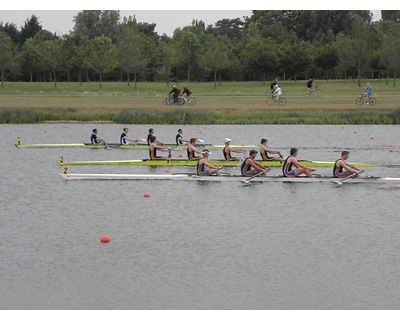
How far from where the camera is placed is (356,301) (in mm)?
18031

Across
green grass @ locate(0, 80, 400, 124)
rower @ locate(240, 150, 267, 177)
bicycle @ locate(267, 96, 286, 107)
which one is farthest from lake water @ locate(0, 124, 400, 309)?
bicycle @ locate(267, 96, 286, 107)

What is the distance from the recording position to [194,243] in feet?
76.6

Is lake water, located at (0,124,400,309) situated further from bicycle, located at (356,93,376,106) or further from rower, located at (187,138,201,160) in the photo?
bicycle, located at (356,93,376,106)

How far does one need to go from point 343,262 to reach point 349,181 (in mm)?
11348

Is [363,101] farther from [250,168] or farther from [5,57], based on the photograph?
[5,57]

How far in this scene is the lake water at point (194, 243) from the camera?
18453mm

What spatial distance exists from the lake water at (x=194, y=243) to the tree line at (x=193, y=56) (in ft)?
200

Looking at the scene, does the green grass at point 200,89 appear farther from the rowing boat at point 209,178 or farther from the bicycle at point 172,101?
the rowing boat at point 209,178

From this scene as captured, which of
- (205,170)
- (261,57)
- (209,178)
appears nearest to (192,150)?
(205,170)

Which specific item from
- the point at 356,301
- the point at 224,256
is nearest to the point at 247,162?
the point at 224,256

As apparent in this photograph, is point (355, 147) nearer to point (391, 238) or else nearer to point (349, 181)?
point (349, 181)

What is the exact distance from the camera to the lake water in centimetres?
1845

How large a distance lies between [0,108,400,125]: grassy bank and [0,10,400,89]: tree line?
123 ft

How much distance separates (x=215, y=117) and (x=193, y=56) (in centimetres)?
5010
